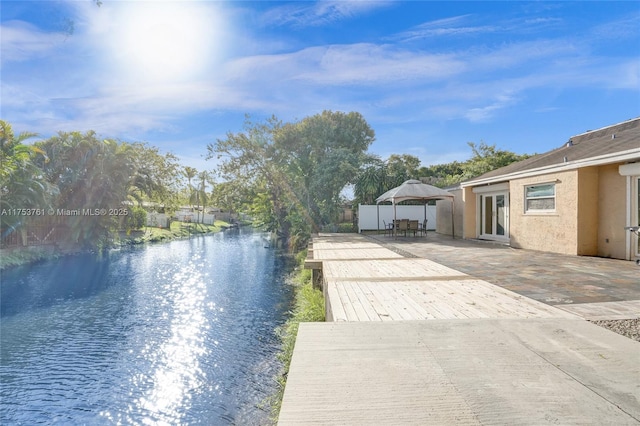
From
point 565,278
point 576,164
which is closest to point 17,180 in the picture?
point 565,278

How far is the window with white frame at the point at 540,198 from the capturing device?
9430 millimetres

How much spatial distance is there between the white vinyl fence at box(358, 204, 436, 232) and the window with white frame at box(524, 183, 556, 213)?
9.36 m

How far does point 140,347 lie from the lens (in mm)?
7441

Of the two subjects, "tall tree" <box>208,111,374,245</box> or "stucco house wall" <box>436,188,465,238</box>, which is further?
"tall tree" <box>208,111,374,245</box>

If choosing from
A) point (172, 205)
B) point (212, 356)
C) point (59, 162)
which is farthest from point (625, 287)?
point (172, 205)

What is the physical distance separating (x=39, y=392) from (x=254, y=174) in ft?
72.2

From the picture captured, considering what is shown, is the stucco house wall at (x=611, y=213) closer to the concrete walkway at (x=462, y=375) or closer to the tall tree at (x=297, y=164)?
the concrete walkway at (x=462, y=375)

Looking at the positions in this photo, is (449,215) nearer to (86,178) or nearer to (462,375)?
(462,375)

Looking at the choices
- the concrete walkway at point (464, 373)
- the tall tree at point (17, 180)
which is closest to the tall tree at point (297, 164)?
the tall tree at point (17, 180)

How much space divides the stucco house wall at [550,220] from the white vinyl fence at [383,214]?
8763 millimetres

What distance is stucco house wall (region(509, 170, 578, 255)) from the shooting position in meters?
8.66

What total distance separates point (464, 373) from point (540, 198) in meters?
9.43

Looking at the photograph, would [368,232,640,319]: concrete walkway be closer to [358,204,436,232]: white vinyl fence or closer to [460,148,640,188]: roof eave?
[460,148,640,188]: roof eave

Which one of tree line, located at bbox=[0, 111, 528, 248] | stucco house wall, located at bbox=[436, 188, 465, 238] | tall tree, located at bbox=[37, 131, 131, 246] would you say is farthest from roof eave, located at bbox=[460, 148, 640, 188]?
tall tree, located at bbox=[37, 131, 131, 246]
